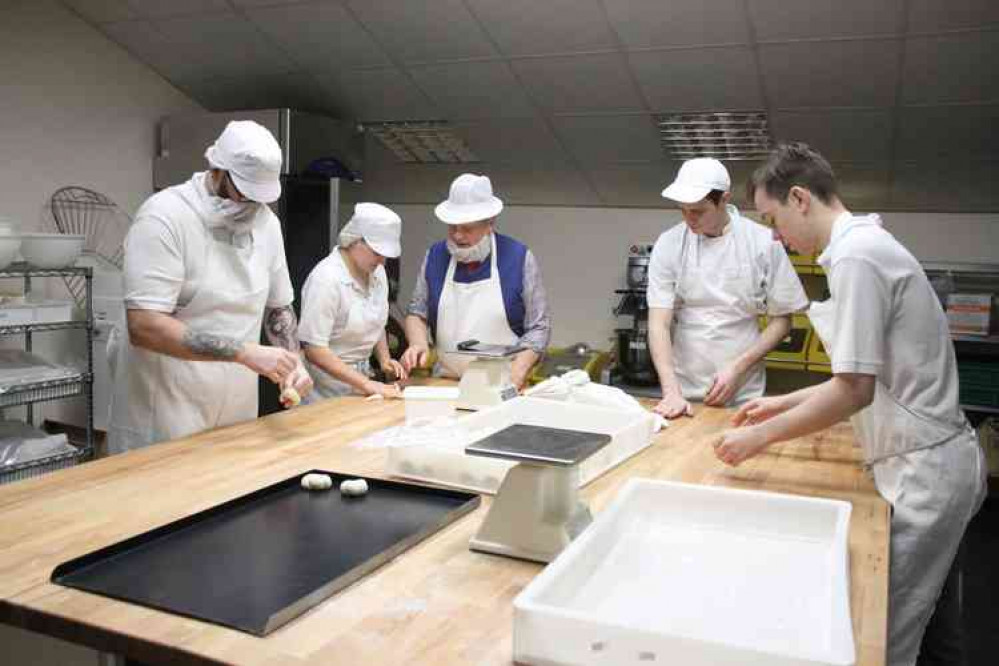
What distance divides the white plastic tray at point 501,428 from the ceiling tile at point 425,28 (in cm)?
228

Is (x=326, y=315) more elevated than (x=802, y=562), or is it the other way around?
(x=326, y=315)

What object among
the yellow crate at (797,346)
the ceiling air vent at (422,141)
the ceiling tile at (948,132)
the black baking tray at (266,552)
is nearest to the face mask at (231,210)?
the black baking tray at (266,552)

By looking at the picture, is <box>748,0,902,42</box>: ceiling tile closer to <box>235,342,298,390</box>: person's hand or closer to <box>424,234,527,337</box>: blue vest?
<box>424,234,527,337</box>: blue vest

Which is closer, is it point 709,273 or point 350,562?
point 350,562

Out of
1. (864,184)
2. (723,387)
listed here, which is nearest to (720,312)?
(723,387)

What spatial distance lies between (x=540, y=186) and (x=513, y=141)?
1.51 ft

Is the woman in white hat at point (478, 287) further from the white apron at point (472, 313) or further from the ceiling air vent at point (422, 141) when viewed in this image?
the ceiling air vent at point (422, 141)

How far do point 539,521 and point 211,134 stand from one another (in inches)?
158

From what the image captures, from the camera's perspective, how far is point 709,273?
2.61 m

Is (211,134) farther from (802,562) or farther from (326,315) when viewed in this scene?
(802,562)

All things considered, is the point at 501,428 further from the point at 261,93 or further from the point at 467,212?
the point at 261,93

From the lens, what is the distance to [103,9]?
4.17m

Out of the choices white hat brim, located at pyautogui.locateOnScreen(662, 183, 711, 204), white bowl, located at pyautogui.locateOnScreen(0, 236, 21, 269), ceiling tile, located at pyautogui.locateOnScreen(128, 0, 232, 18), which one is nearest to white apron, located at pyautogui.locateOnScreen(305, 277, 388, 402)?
white hat brim, located at pyautogui.locateOnScreen(662, 183, 711, 204)

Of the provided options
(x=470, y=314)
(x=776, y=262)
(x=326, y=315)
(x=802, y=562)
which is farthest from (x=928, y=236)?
(x=802, y=562)
